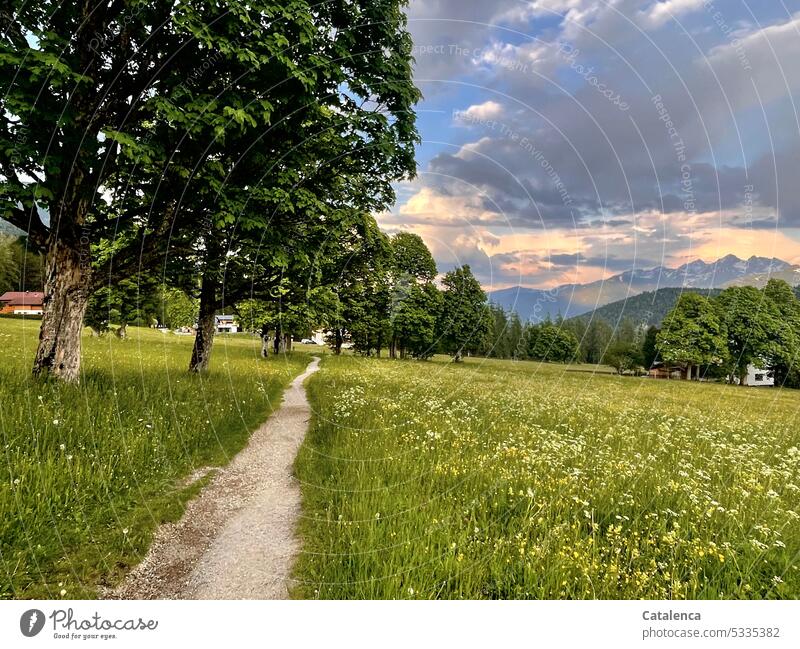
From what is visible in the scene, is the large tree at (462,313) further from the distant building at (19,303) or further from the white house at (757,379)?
the white house at (757,379)

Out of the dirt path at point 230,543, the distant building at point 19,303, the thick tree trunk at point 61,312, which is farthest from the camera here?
the distant building at point 19,303

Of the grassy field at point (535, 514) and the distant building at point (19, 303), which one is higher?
the distant building at point (19, 303)

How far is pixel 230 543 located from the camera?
4750mm

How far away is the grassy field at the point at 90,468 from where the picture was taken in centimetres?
369

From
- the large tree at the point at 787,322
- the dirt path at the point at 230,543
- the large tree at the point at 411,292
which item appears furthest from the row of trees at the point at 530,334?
the large tree at the point at 787,322

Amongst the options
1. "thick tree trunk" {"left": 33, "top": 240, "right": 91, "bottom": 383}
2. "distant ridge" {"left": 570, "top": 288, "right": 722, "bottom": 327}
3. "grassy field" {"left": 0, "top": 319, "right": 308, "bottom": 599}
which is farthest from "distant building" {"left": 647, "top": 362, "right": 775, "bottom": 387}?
"thick tree trunk" {"left": 33, "top": 240, "right": 91, "bottom": 383}

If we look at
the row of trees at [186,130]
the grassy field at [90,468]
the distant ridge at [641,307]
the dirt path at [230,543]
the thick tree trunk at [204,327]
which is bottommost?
the dirt path at [230,543]

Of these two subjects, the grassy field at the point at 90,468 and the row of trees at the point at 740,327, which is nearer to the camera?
the grassy field at the point at 90,468

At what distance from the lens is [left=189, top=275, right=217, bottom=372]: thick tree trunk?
1482 centimetres

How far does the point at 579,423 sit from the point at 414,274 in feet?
22.3

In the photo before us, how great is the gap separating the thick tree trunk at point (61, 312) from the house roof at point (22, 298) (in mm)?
2902

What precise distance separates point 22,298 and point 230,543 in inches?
477
